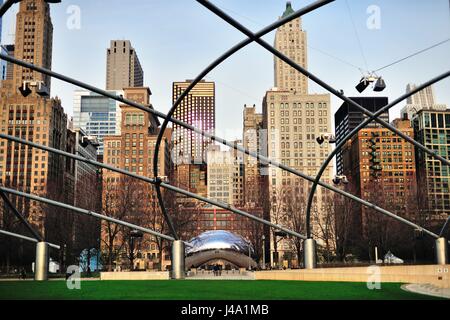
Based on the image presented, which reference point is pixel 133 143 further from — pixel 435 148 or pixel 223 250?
pixel 435 148

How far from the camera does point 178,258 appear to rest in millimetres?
28172

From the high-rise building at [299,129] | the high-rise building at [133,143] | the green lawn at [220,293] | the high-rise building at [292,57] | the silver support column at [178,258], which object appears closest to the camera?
the green lawn at [220,293]

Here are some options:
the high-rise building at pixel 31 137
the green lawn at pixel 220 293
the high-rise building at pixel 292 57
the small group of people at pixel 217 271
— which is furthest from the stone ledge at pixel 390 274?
the high-rise building at pixel 292 57

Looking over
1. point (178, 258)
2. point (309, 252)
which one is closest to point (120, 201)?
point (178, 258)

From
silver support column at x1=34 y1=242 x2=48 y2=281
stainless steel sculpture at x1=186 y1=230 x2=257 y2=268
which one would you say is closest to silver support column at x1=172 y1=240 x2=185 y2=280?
silver support column at x1=34 y1=242 x2=48 y2=281

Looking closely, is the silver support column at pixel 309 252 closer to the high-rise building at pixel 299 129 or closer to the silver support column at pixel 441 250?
the silver support column at pixel 441 250

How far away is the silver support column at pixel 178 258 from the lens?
27.6 metres

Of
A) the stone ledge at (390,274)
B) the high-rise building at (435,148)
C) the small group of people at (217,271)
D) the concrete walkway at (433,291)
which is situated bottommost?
the concrete walkway at (433,291)

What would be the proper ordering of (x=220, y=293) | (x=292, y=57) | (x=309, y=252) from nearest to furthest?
(x=220, y=293) → (x=309, y=252) → (x=292, y=57)

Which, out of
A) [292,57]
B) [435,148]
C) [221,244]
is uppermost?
[292,57]

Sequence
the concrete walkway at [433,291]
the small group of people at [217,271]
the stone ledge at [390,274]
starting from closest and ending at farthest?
the concrete walkway at [433,291] → the stone ledge at [390,274] → the small group of people at [217,271]

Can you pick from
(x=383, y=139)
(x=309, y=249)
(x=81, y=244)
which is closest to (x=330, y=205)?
(x=81, y=244)

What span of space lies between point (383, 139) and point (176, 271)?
393 feet
